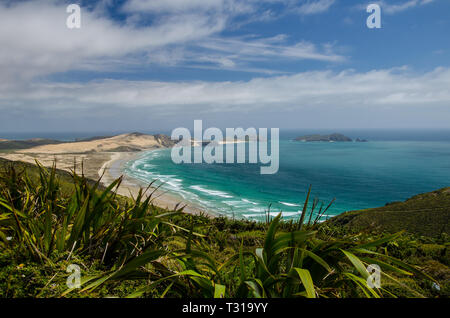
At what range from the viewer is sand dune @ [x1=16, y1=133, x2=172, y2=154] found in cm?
10449

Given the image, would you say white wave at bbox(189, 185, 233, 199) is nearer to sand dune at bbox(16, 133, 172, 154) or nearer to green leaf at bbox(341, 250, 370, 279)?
green leaf at bbox(341, 250, 370, 279)

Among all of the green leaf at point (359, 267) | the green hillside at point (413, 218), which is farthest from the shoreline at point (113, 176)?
the green hillside at point (413, 218)

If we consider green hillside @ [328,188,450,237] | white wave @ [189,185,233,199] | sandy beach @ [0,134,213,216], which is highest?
sandy beach @ [0,134,213,216]

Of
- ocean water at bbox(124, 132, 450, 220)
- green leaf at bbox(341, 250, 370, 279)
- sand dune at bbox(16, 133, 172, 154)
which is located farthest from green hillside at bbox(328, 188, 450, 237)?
sand dune at bbox(16, 133, 172, 154)

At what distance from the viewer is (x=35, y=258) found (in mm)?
2518

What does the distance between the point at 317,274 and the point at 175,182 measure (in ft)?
178

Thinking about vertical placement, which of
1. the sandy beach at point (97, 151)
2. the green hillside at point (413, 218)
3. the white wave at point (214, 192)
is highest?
the sandy beach at point (97, 151)

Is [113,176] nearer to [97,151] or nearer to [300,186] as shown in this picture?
[300,186]

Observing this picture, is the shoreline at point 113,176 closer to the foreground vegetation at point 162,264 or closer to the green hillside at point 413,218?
the foreground vegetation at point 162,264

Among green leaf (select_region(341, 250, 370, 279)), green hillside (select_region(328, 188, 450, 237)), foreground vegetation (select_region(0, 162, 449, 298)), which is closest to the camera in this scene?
green leaf (select_region(341, 250, 370, 279))


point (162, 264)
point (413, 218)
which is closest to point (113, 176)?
point (413, 218)

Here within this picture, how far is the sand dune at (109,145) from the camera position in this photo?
343 ft
